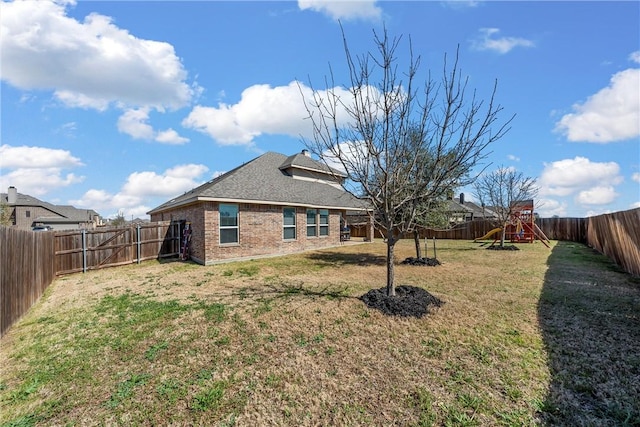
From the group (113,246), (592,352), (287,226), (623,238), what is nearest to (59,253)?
(113,246)

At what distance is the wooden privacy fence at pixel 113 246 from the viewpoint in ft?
34.2

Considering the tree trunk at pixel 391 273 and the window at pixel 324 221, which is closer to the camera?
the tree trunk at pixel 391 273

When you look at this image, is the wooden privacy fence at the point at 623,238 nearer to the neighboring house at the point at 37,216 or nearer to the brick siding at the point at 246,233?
the brick siding at the point at 246,233

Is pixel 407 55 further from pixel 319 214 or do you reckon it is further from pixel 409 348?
pixel 319 214

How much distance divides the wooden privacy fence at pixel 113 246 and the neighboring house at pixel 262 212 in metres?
1.30

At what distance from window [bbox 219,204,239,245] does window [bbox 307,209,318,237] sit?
4.52 meters

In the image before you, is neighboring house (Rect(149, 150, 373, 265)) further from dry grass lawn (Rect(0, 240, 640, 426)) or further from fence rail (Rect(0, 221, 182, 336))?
dry grass lawn (Rect(0, 240, 640, 426))

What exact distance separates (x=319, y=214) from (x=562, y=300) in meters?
11.6

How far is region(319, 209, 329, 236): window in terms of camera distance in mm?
16656

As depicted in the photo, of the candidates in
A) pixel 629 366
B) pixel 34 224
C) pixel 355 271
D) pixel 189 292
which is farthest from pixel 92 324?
pixel 34 224

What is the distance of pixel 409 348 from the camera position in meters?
4.01

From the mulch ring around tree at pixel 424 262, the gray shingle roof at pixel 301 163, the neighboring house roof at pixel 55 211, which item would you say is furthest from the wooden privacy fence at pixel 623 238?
the neighboring house roof at pixel 55 211

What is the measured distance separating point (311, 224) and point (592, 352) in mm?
12825

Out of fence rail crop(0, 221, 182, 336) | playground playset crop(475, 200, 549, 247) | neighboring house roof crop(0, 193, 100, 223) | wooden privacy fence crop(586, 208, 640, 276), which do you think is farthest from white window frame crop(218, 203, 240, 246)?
neighboring house roof crop(0, 193, 100, 223)
